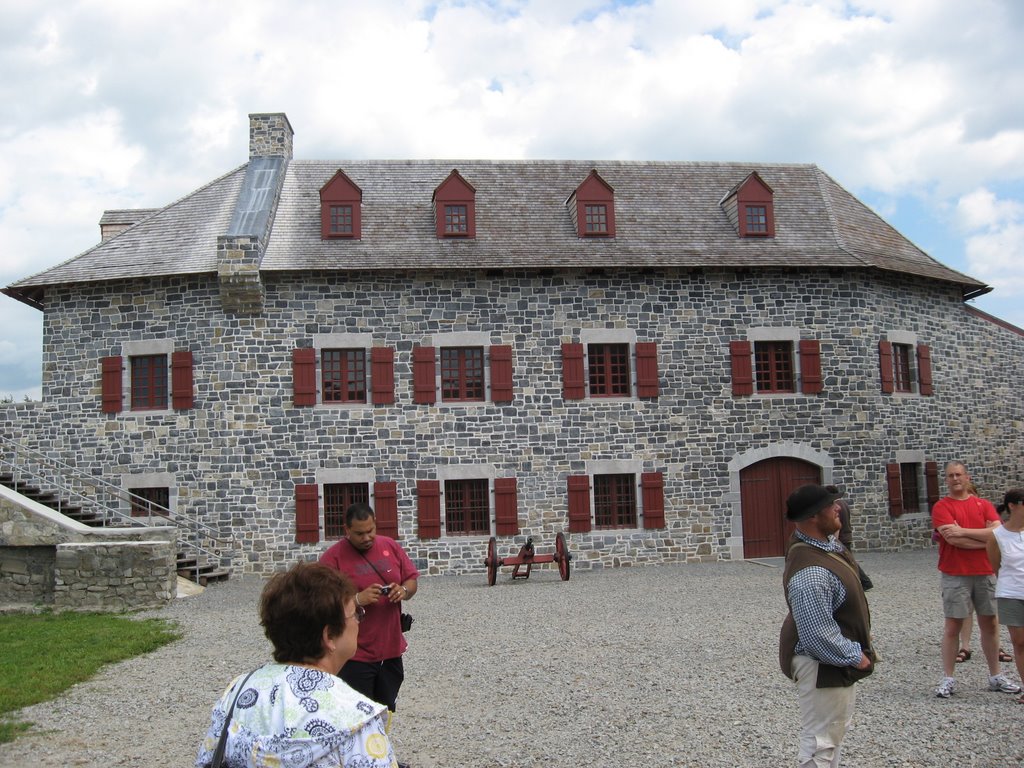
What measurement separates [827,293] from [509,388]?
7121mm

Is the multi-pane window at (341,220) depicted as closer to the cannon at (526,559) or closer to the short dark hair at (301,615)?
the cannon at (526,559)

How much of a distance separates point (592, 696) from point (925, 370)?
15.4m

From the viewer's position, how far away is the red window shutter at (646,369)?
18156 millimetres

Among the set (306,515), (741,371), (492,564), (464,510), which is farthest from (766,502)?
(306,515)

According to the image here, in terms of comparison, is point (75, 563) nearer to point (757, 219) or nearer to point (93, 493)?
point (93, 493)

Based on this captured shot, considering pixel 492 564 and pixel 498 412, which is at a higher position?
pixel 498 412

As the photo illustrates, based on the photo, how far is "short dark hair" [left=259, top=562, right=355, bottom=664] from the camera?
2.67 metres

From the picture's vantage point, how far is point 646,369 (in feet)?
59.7

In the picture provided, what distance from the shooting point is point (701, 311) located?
1856 centimetres

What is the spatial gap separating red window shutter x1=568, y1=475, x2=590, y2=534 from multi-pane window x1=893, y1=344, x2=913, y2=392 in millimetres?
7330

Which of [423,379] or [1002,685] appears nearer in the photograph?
[1002,685]

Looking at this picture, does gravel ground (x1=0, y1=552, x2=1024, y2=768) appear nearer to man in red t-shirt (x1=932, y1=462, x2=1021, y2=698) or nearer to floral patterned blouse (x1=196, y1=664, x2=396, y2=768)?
man in red t-shirt (x1=932, y1=462, x2=1021, y2=698)

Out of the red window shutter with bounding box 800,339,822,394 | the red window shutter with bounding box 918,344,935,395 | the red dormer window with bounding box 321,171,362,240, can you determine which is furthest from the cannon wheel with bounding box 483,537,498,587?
the red window shutter with bounding box 918,344,935,395

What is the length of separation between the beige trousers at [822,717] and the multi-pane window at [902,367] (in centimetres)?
1665
